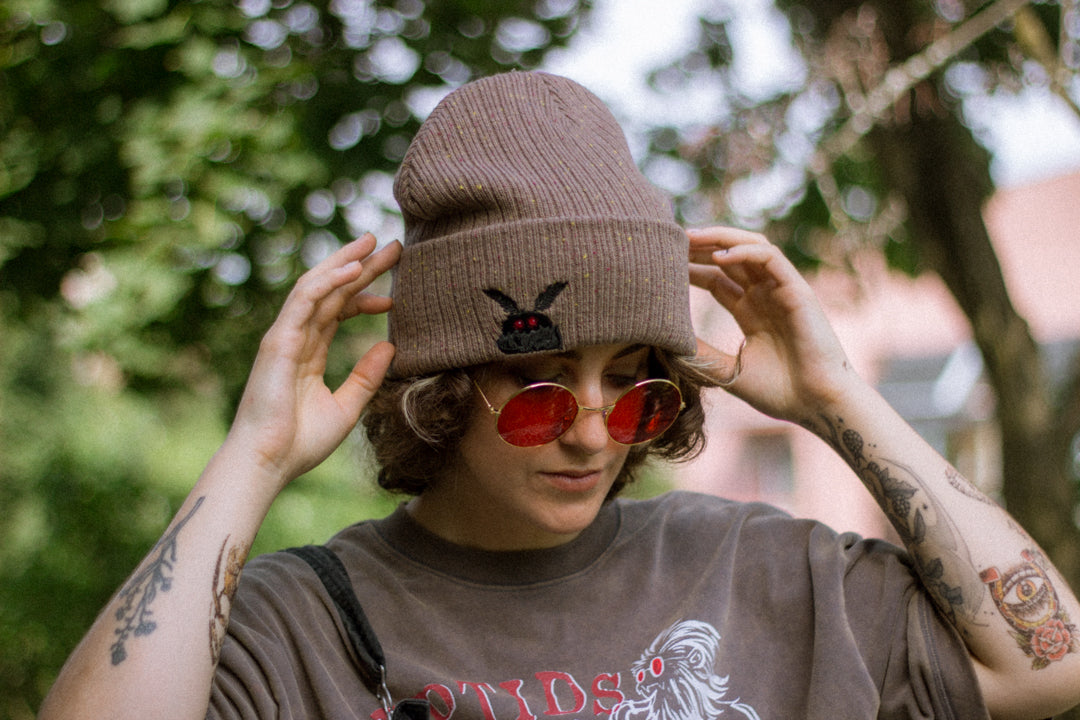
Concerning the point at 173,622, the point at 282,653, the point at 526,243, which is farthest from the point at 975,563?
the point at 173,622

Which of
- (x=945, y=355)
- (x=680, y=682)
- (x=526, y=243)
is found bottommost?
(x=945, y=355)

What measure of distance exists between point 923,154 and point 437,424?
2675 mm

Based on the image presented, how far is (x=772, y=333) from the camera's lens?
6.82 feet

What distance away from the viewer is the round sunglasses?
5.39 ft

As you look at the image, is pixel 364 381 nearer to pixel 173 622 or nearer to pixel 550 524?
pixel 550 524

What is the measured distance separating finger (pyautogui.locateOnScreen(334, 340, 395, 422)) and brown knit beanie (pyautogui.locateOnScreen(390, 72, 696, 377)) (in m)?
0.03

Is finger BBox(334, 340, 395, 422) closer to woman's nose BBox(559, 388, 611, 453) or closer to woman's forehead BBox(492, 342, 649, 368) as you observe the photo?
woman's forehead BBox(492, 342, 649, 368)

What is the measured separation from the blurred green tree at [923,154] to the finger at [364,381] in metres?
2.19

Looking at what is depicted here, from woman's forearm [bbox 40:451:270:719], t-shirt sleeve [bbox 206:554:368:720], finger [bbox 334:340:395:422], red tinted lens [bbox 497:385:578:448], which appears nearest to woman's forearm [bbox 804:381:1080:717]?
red tinted lens [bbox 497:385:578:448]

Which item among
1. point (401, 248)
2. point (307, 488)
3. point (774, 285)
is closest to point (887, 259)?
point (774, 285)

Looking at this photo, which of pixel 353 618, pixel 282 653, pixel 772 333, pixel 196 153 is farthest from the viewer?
pixel 196 153

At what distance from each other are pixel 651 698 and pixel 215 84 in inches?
81.5

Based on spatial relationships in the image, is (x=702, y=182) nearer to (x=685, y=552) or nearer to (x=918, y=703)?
(x=685, y=552)

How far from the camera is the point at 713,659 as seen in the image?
5.72ft
